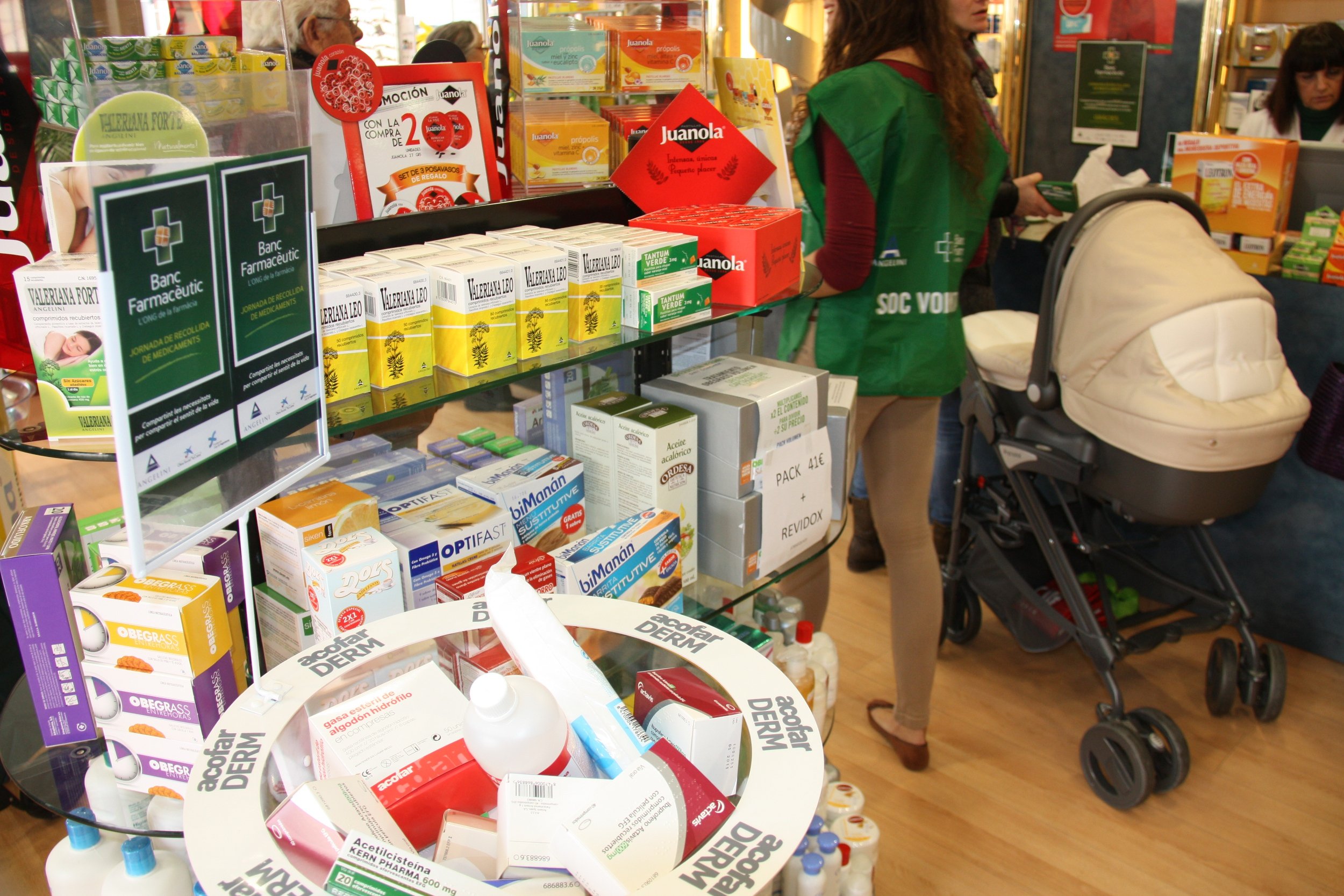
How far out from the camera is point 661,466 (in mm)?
1552

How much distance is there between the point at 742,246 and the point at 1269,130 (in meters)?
3.74

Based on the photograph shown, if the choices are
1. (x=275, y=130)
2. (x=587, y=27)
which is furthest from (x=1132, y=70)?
(x=275, y=130)

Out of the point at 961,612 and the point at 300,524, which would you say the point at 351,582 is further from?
the point at 961,612

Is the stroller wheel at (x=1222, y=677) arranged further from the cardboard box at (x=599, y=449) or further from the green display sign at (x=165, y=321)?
the green display sign at (x=165, y=321)

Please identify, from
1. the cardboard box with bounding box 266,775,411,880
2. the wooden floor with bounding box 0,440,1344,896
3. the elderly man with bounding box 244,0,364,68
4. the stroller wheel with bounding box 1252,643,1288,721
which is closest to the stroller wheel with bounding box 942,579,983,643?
the wooden floor with bounding box 0,440,1344,896

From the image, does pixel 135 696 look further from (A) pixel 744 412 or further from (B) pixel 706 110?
(B) pixel 706 110

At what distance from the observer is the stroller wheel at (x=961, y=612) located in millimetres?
3283

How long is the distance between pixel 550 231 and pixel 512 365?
0.32m

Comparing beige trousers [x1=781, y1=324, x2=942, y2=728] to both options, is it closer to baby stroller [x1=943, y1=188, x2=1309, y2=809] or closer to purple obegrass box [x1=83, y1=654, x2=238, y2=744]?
baby stroller [x1=943, y1=188, x2=1309, y2=809]

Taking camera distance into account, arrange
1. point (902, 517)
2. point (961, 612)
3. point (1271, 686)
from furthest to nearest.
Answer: point (961, 612) → point (1271, 686) → point (902, 517)

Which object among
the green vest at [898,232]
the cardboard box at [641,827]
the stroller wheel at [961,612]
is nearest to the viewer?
the cardboard box at [641,827]

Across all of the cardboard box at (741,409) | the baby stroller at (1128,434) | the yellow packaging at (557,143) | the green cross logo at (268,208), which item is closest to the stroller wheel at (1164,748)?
the baby stroller at (1128,434)

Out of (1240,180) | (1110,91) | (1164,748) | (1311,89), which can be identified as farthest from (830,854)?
(1110,91)

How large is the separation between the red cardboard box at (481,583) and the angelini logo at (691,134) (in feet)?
2.63
